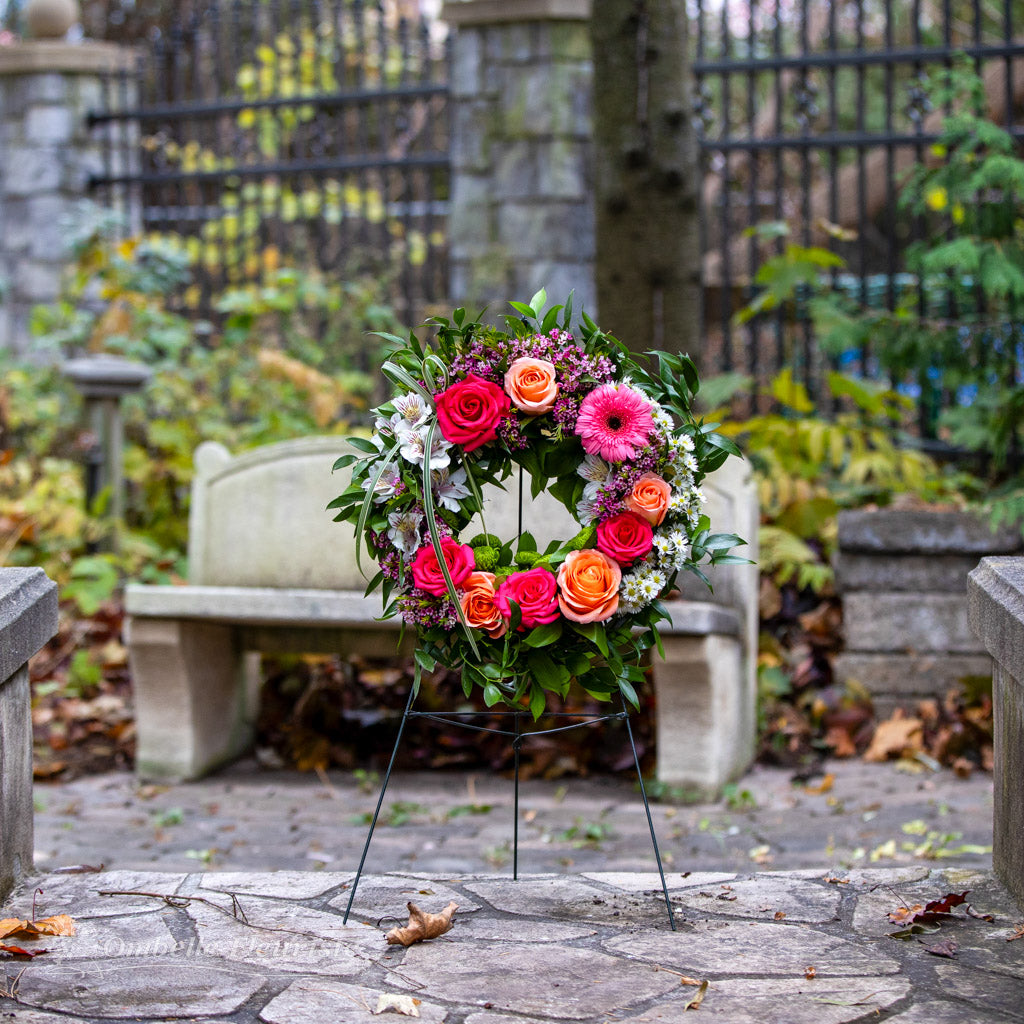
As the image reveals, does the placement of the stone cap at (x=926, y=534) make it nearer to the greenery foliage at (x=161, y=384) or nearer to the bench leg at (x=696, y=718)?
the bench leg at (x=696, y=718)

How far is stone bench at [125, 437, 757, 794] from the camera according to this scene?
13.2ft

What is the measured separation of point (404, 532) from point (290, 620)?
5.76ft

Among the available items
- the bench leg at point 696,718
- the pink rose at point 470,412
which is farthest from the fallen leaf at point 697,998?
the bench leg at point 696,718

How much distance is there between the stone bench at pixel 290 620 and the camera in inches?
158

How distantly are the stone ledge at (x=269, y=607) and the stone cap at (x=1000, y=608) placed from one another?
1273 mm

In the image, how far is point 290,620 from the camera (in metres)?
4.07

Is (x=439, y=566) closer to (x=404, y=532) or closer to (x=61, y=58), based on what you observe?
(x=404, y=532)

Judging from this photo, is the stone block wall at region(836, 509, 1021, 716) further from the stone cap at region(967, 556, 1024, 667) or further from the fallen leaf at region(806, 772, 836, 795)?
the stone cap at region(967, 556, 1024, 667)

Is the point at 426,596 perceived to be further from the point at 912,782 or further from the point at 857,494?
the point at 857,494

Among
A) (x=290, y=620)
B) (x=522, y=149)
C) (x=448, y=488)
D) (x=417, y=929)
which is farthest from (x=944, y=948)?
(x=522, y=149)

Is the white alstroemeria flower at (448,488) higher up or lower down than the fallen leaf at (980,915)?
higher up

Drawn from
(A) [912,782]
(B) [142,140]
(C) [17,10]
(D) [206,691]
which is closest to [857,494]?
(A) [912,782]

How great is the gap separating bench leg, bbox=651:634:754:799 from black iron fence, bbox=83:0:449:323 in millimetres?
3642

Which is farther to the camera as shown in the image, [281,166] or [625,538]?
[281,166]
